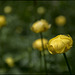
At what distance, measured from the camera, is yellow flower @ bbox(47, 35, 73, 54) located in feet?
2.17

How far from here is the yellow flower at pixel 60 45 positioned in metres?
0.66

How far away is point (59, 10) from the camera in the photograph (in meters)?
2.30

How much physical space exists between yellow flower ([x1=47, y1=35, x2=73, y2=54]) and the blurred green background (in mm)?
405

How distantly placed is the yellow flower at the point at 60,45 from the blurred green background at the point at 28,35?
405 mm

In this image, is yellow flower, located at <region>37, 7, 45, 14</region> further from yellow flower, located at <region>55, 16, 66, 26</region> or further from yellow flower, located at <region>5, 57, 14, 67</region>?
yellow flower, located at <region>5, 57, 14, 67</region>

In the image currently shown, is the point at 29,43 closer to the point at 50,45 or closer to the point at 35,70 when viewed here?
the point at 35,70

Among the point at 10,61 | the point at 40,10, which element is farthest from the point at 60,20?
the point at 10,61

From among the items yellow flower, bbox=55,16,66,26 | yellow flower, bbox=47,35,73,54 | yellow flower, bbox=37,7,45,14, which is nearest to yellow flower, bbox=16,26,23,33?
yellow flower, bbox=37,7,45,14

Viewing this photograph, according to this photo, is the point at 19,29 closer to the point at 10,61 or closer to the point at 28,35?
the point at 28,35

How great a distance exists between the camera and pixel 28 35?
2.00 meters

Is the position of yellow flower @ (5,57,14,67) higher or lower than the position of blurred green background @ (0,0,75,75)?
lower

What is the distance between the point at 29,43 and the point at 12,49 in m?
0.22

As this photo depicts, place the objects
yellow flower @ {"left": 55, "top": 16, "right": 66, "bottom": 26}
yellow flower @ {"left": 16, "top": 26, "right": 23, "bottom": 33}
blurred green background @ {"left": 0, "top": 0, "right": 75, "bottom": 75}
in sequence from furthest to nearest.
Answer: yellow flower @ {"left": 16, "top": 26, "right": 23, "bottom": 33}, yellow flower @ {"left": 55, "top": 16, "right": 66, "bottom": 26}, blurred green background @ {"left": 0, "top": 0, "right": 75, "bottom": 75}

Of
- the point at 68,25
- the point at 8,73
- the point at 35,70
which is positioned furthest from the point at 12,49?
the point at 68,25
